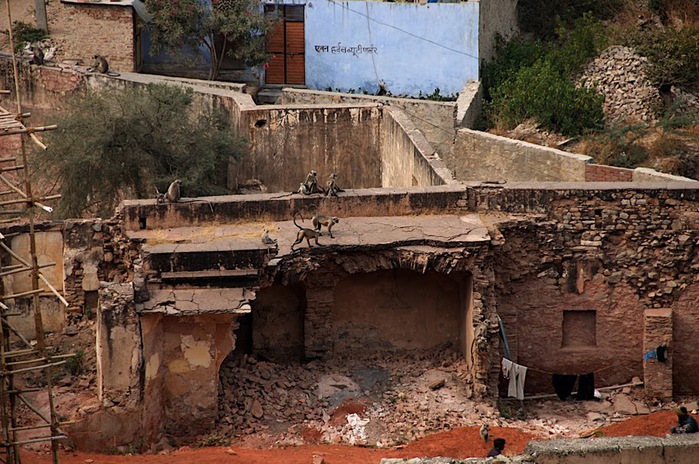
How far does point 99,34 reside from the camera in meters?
34.2

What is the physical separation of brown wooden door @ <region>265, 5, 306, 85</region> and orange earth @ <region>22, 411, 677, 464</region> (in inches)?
640

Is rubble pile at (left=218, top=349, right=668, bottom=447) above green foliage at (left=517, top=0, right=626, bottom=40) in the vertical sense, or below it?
below

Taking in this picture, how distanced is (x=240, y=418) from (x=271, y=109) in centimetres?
1047

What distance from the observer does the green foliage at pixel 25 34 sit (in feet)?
113

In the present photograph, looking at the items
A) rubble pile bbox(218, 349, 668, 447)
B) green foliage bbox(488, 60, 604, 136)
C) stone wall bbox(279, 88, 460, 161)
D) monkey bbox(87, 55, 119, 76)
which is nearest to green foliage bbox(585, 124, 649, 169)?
green foliage bbox(488, 60, 604, 136)

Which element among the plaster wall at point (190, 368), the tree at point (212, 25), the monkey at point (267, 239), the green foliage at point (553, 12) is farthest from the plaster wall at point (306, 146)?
the plaster wall at point (190, 368)

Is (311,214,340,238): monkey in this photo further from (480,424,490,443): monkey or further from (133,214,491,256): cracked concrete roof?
(480,424,490,443): monkey

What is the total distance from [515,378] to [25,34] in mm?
17888

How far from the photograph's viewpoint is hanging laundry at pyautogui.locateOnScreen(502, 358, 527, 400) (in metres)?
21.7

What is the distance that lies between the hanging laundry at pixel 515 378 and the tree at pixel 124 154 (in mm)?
8165

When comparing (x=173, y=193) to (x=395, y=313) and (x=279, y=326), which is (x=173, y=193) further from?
(x=395, y=313)

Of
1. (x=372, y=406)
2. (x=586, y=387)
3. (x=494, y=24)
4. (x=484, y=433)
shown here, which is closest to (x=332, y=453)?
(x=372, y=406)

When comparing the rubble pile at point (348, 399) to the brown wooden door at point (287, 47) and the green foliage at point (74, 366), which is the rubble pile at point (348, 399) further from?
the brown wooden door at point (287, 47)

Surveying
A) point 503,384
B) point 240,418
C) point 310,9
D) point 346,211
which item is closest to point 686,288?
point 503,384
